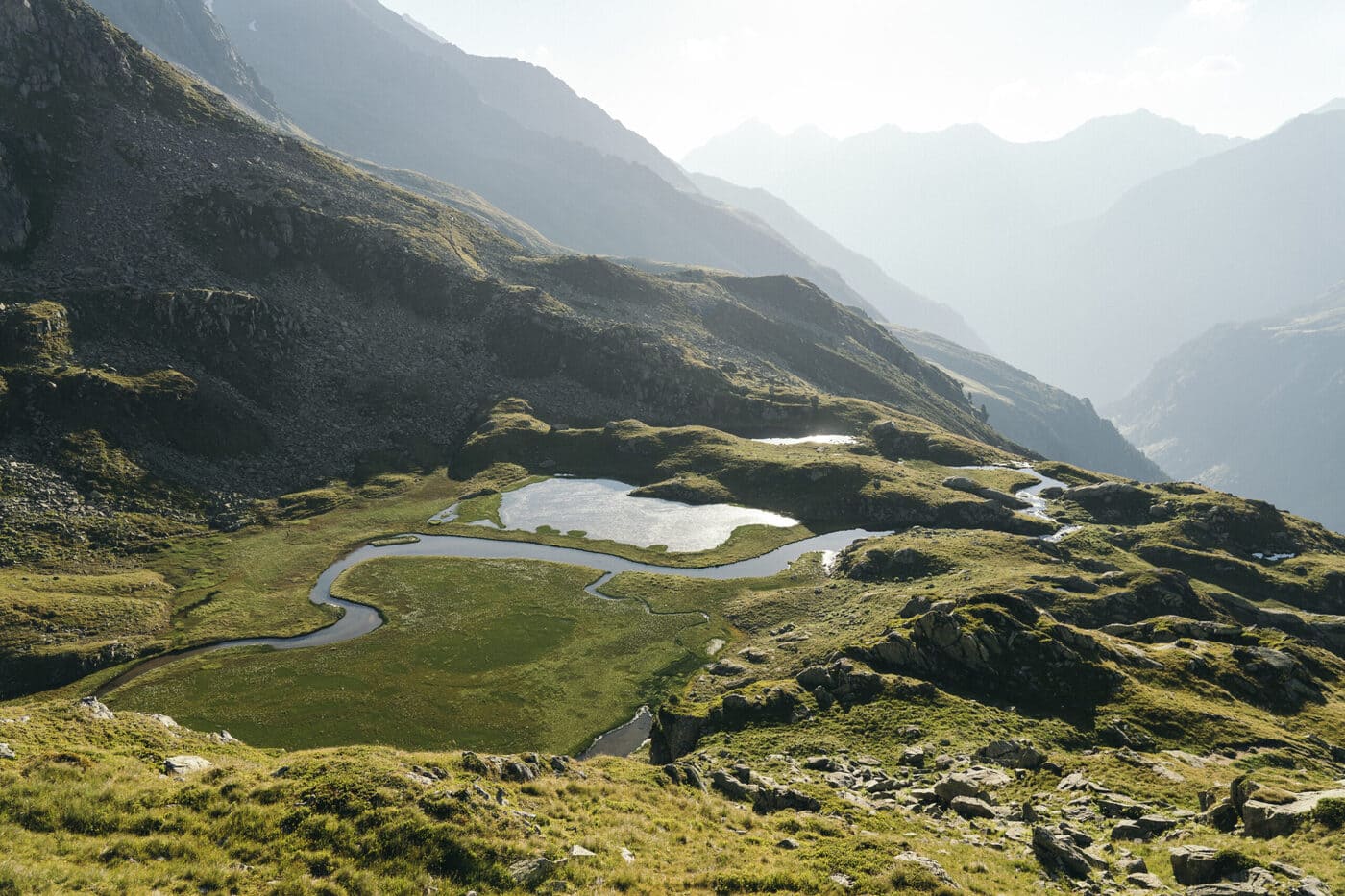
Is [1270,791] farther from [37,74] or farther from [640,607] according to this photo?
[37,74]

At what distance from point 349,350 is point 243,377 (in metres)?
30.4

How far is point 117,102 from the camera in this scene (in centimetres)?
18575

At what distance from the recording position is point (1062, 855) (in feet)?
91.9

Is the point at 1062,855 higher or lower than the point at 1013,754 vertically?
higher

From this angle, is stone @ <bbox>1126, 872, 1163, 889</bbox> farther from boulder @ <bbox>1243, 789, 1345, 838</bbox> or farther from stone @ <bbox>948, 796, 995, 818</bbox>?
stone @ <bbox>948, 796, 995, 818</bbox>

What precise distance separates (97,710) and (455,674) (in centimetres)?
3590

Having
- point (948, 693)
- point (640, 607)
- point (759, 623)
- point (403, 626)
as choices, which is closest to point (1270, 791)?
point (948, 693)

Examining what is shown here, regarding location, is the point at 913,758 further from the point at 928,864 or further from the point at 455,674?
the point at 455,674

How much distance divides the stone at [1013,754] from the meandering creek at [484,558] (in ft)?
173

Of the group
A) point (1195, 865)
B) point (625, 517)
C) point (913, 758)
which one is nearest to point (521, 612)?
point (625, 517)

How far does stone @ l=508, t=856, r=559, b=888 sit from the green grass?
3613 cm

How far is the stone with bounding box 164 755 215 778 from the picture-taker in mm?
30484

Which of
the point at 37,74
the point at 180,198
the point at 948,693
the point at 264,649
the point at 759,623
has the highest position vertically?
the point at 37,74

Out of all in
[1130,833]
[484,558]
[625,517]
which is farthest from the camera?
[625,517]
